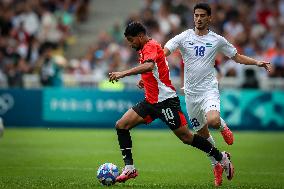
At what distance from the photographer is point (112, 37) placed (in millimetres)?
31750

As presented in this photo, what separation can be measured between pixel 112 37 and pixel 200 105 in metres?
18.0

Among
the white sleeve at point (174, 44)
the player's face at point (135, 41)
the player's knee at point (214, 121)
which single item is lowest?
the player's knee at point (214, 121)

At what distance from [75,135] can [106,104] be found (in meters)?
2.85

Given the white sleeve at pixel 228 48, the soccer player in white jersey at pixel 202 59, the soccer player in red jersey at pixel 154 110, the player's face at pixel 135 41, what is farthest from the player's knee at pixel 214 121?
the player's face at pixel 135 41

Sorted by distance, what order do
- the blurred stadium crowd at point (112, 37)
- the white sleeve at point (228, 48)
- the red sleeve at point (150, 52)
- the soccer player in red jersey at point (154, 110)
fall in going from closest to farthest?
1. the red sleeve at point (150, 52)
2. the soccer player in red jersey at point (154, 110)
3. the white sleeve at point (228, 48)
4. the blurred stadium crowd at point (112, 37)

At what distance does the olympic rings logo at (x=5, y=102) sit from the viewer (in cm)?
2692

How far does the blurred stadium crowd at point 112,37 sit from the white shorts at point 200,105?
14.1m

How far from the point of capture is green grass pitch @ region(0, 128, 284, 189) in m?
13.5

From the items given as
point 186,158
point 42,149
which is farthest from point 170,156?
point 42,149

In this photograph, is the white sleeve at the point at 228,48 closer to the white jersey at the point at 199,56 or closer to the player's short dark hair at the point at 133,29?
the white jersey at the point at 199,56

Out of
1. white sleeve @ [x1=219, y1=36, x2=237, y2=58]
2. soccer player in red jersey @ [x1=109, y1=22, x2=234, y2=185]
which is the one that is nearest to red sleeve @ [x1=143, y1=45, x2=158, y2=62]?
soccer player in red jersey @ [x1=109, y1=22, x2=234, y2=185]

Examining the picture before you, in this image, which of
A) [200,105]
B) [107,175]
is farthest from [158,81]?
[107,175]

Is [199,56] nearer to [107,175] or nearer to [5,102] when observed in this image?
[107,175]

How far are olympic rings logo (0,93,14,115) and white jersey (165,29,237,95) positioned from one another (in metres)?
13.8
